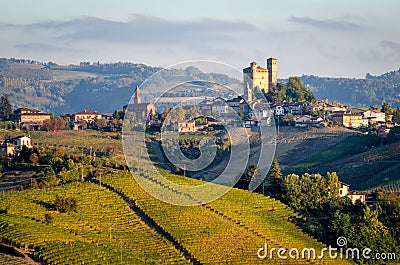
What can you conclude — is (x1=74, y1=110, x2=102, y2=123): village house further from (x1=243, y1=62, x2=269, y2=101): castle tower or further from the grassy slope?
the grassy slope

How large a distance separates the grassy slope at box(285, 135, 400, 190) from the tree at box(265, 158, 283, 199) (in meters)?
8.49

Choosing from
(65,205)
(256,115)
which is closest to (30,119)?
(256,115)

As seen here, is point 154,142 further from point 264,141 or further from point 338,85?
point 338,85

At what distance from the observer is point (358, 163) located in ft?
164

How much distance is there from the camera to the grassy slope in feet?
145

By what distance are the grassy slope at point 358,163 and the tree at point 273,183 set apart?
8494 mm

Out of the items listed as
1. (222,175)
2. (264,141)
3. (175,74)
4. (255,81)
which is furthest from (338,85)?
(175,74)

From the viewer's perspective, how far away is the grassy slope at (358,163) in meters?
44.3

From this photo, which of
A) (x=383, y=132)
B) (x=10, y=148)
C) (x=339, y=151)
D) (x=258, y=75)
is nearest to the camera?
(x=10, y=148)

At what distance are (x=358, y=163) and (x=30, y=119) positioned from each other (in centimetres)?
3046

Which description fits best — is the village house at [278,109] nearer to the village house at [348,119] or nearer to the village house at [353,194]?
the village house at [348,119]

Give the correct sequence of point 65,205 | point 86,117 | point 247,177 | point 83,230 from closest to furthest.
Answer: point 83,230
point 65,205
point 247,177
point 86,117

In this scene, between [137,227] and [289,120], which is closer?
[137,227]

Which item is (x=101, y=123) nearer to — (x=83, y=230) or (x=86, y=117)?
(x=86, y=117)
